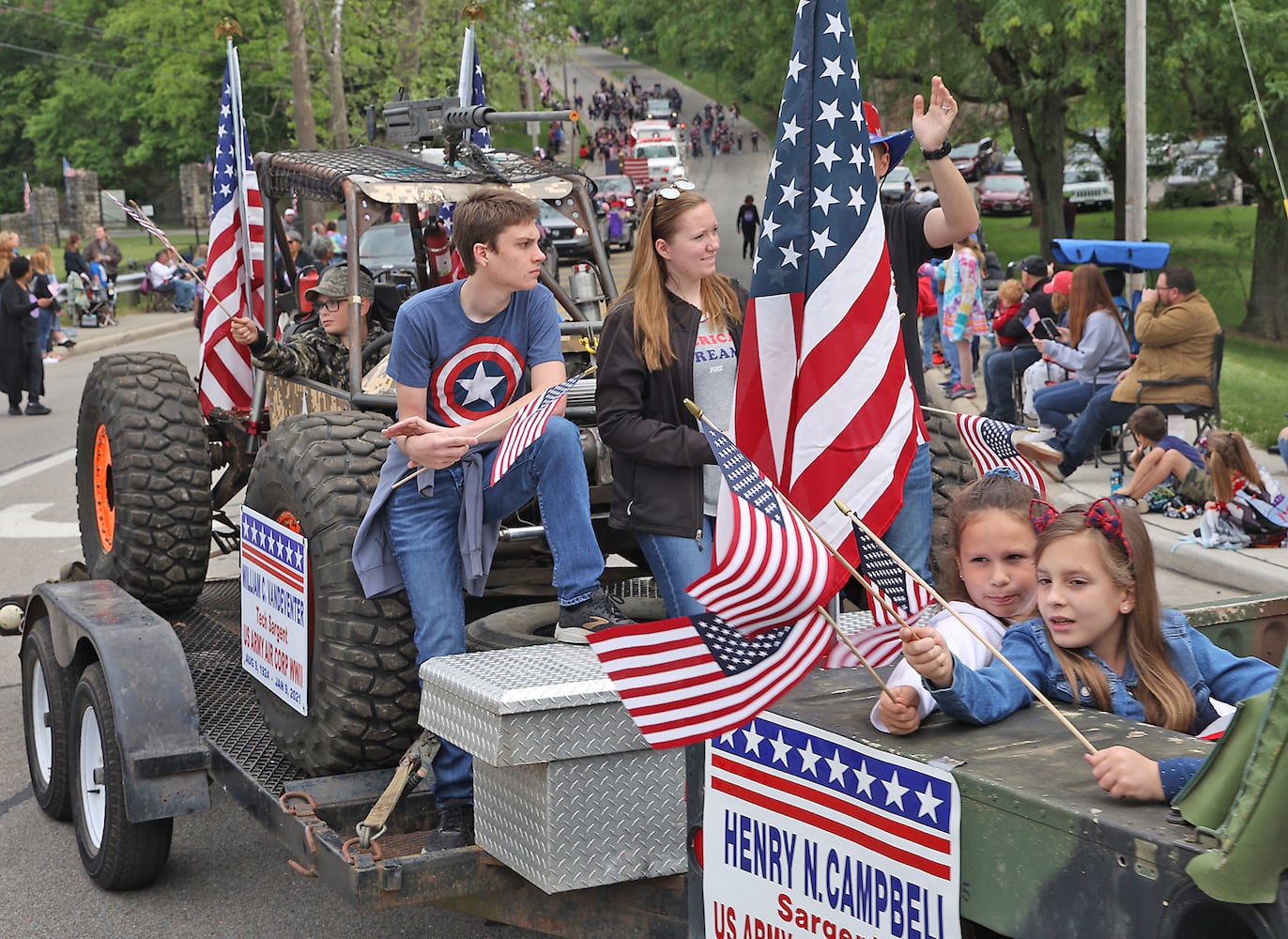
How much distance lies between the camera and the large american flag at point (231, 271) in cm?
790

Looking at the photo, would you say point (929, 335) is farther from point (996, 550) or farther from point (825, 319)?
point (996, 550)

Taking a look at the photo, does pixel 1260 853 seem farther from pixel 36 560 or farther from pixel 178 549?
pixel 36 560

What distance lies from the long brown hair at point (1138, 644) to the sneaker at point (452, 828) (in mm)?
1669

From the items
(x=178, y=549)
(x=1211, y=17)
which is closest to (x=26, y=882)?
(x=178, y=549)

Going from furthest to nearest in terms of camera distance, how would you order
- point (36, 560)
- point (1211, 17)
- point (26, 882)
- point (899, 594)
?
point (1211, 17), point (36, 560), point (26, 882), point (899, 594)

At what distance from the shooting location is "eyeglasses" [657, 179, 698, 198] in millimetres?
4621

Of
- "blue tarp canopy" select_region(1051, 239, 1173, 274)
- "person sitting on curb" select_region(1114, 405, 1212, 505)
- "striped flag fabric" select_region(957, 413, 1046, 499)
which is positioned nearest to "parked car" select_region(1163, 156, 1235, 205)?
"blue tarp canopy" select_region(1051, 239, 1173, 274)

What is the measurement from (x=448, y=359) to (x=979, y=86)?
2601cm

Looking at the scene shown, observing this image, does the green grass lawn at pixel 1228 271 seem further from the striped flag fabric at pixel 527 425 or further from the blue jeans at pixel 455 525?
the striped flag fabric at pixel 527 425

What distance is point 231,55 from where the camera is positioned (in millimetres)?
8852

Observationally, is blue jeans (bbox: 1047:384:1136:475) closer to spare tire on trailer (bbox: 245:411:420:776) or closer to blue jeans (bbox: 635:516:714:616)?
blue jeans (bbox: 635:516:714:616)

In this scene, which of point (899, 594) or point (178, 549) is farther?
point (178, 549)

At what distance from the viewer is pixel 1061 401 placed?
505 inches

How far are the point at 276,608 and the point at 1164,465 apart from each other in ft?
24.3
